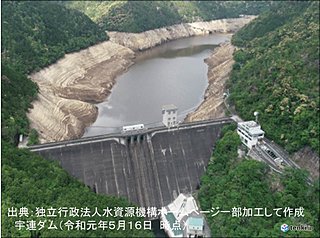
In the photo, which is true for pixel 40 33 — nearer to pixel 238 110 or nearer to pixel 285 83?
pixel 238 110

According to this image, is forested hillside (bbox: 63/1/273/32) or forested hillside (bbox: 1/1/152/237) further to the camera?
forested hillside (bbox: 63/1/273/32)

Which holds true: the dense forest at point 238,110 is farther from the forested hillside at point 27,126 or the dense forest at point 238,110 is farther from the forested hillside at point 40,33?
the forested hillside at point 40,33

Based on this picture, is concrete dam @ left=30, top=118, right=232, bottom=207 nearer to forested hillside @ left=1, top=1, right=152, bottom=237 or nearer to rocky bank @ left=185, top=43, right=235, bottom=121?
forested hillside @ left=1, top=1, right=152, bottom=237

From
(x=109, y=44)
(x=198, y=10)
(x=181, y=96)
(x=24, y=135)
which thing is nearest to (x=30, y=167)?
(x=24, y=135)

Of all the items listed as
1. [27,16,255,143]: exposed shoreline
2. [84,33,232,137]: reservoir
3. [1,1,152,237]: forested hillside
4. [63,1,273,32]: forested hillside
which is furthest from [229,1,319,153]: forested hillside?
[63,1,273,32]: forested hillside

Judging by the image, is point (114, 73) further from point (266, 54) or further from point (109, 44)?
point (266, 54)

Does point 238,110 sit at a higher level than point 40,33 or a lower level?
lower

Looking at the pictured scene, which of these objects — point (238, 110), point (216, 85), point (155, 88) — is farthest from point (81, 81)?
point (238, 110)
